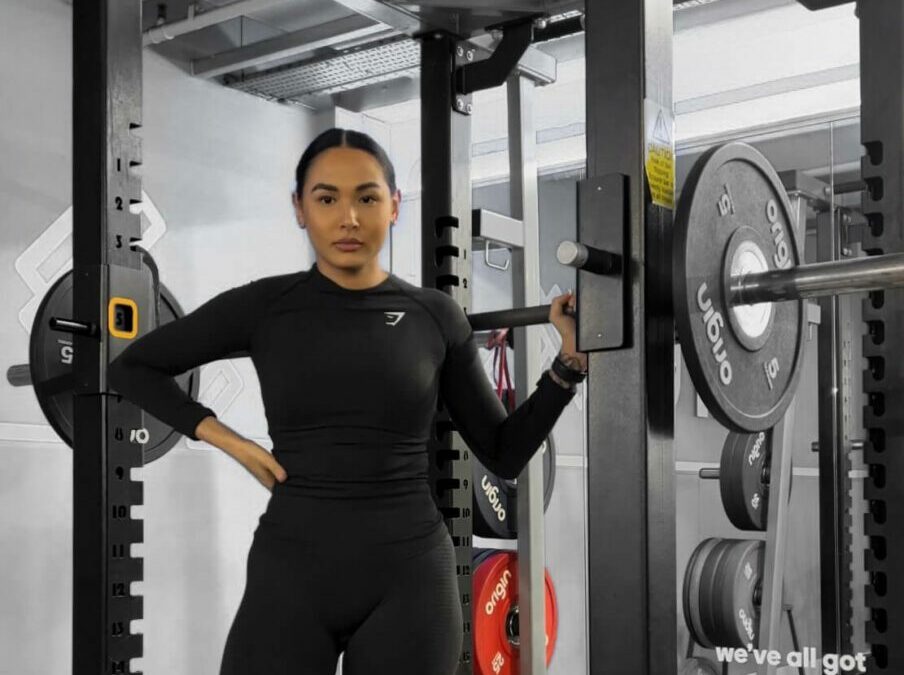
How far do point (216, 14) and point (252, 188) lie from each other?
949 mm

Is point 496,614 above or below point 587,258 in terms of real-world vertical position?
below

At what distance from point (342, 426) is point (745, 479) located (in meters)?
2.46

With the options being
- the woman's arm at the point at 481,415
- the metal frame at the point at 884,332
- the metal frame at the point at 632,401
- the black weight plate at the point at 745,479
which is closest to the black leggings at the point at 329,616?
the woman's arm at the point at 481,415

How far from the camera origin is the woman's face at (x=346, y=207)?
1660 millimetres

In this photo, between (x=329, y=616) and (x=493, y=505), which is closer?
(x=329, y=616)

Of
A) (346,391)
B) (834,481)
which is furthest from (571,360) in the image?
(834,481)

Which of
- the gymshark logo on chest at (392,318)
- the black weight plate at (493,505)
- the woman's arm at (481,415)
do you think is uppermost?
the gymshark logo on chest at (392,318)

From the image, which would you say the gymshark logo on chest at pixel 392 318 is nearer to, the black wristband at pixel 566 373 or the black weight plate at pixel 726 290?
the black wristband at pixel 566 373

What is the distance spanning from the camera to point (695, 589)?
156 inches

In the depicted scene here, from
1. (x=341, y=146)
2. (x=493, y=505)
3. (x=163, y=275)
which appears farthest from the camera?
(x=163, y=275)

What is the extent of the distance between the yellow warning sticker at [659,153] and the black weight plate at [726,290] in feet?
0.07

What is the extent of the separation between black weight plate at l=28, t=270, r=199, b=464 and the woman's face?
2.96 ft

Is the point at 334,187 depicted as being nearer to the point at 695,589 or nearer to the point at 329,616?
the point at 329,616

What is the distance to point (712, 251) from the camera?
4.11 ft
